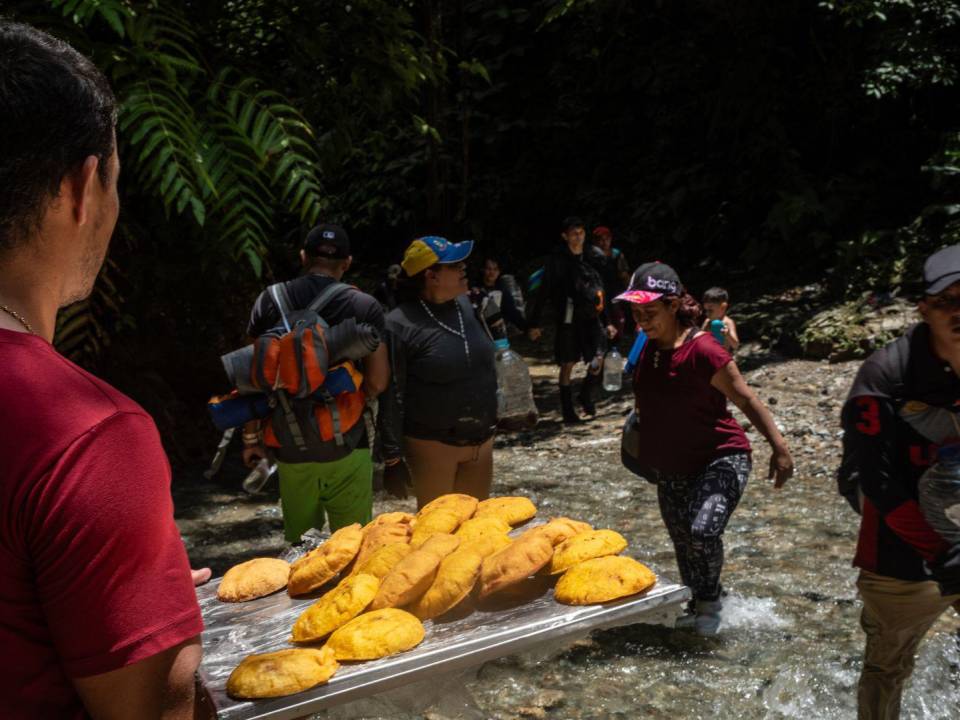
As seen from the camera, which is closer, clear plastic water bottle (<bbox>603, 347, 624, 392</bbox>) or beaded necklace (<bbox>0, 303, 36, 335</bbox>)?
beaded necklace (<bbox>0, 303, 36, 335</bbox>)

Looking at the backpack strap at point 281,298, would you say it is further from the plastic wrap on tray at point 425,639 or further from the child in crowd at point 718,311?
the child in crowd at point 718,311

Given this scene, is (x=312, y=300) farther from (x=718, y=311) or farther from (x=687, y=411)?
(x=718, y=311)

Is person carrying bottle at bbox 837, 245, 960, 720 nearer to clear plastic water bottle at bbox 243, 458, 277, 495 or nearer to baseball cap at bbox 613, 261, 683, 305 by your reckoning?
baseball cap at bbox 613, 261, 683, 305

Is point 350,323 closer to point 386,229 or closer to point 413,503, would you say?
point 413,503

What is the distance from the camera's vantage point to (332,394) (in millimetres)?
4672

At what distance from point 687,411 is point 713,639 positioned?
4.26 ft

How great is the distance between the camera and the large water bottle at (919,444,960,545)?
3.02 m

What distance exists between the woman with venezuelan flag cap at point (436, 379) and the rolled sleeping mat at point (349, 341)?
535 mm

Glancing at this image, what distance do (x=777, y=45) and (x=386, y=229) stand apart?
35.5 ft

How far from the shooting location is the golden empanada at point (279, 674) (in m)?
2.25

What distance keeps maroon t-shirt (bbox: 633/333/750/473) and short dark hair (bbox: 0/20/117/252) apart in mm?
3913

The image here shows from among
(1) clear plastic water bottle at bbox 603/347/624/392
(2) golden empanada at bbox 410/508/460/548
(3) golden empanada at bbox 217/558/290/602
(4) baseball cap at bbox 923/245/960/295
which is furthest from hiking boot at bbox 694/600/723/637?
(1) clear plastic water bottle at bbox 603/347/624/392

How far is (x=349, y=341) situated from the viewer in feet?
15.0

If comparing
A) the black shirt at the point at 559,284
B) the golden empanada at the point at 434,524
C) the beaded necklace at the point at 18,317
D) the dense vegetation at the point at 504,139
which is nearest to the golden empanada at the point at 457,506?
the golden empanada at the point at 434,524
